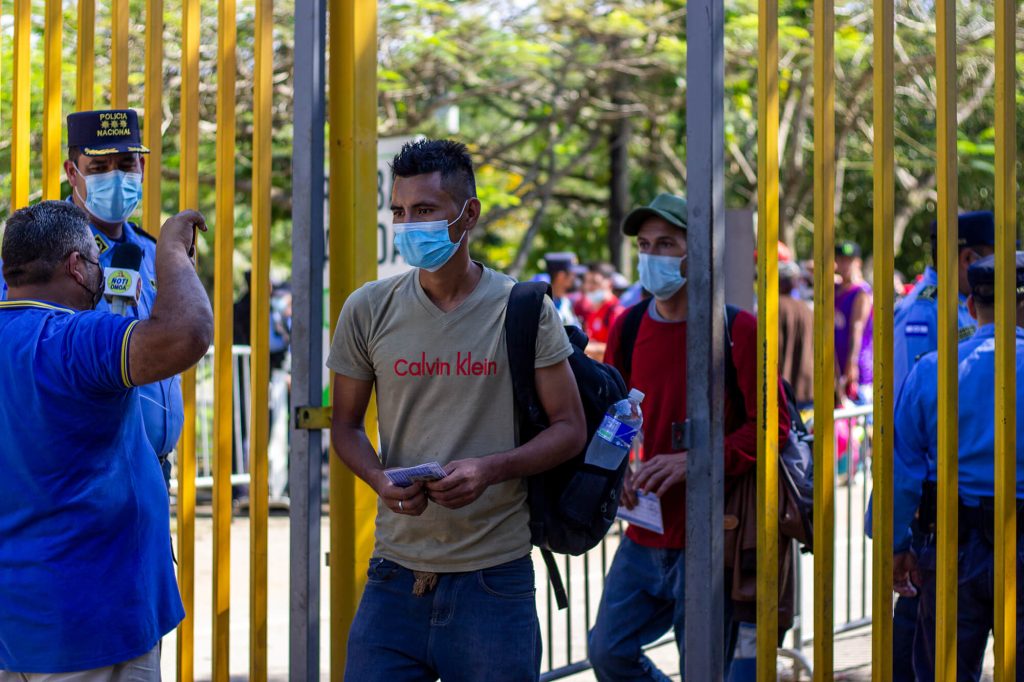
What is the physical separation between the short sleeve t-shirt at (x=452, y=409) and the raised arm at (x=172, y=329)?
569 millimetres

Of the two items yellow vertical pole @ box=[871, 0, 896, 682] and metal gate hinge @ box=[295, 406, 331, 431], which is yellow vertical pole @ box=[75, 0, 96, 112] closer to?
metal gate hinge @ box=[295, 406, 331, 431]

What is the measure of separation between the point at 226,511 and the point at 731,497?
173 cm

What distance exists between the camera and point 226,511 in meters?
4.19

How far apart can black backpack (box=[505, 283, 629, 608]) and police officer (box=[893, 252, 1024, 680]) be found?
132cm

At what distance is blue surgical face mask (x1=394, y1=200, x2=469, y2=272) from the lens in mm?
3570

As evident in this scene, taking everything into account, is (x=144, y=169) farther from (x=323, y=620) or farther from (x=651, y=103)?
(x=651, y=103)

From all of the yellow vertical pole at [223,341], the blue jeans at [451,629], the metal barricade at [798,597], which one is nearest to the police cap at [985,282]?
the metal barricade at [798,597]

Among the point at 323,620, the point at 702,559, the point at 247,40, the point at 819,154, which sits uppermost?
the point at 247,40

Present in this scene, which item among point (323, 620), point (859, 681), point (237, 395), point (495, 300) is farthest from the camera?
point (237, 395)

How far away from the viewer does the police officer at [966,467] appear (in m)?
4.29

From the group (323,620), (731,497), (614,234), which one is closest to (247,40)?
(323,620)

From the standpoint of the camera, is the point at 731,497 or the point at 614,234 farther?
the point at 614,234

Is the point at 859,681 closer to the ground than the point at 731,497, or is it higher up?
closer to the ground

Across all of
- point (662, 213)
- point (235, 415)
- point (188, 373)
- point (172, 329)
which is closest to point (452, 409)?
point (172, 329)
